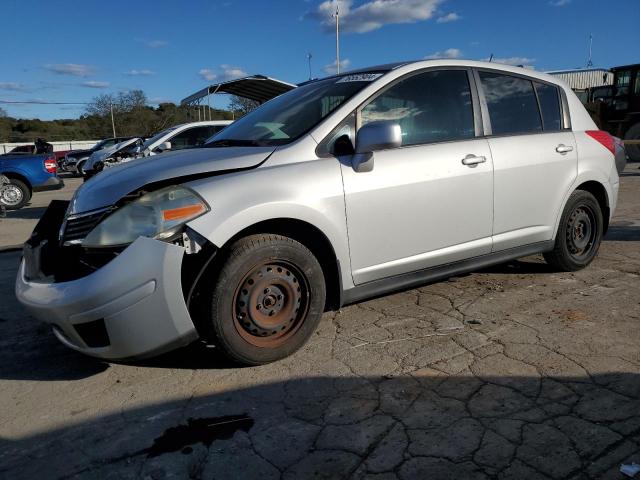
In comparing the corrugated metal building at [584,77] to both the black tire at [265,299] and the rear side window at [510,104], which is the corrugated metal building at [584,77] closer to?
the rear side window at [510,104]

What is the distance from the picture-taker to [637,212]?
7742mm

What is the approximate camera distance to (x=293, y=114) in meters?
3.58

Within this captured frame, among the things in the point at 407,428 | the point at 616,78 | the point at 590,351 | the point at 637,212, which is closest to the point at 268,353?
the point at 407,428

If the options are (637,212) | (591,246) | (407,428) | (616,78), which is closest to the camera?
(407,428)

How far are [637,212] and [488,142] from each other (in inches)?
211

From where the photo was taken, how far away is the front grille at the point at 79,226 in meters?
2.74

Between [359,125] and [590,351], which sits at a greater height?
[359,125]

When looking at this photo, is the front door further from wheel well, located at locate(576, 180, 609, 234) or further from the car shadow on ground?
wheel well, located at locate(576, 180, 609, 234)

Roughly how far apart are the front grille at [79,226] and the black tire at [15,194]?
395 inches

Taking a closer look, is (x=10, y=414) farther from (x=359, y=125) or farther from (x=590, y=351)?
(x=590, y=351)

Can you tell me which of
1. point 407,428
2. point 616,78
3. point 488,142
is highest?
point 616,78

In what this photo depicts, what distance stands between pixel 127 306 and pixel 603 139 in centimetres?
426

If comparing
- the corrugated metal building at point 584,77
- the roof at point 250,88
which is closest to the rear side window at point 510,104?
the roof at point 250,88

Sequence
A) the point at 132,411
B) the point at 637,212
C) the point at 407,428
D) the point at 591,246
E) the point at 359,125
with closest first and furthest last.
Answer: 1. the point at 407,428
2. the point at 132,411
3. the point at 359,125
4. the point at 591,246
5. the point at 637,212
